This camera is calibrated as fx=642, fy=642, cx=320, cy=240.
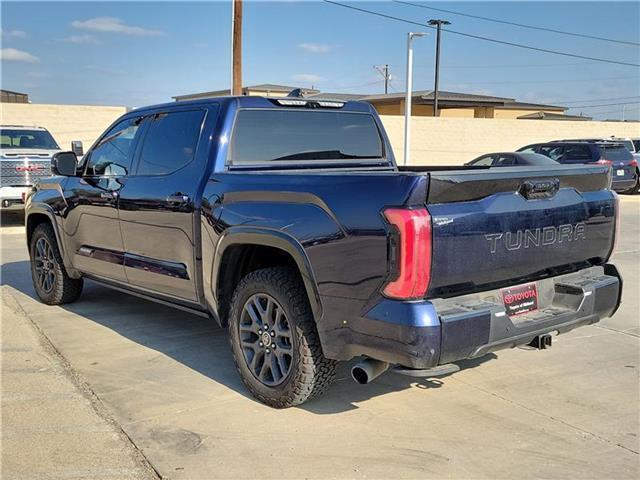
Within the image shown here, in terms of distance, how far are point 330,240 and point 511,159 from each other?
11.0 metres

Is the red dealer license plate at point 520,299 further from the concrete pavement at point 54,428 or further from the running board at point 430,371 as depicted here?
the concrete pavement at point 54,428

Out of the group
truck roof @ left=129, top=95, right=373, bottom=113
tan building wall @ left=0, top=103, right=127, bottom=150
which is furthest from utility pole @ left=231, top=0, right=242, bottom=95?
truck roof @ left=129, top=95, right=373, bottom=113

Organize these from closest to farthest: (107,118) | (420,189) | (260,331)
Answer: (420,189) < (260,331) < (107,118)

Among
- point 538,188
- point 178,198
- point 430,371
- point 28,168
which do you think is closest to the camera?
point 430,371

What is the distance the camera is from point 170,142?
16.5ft

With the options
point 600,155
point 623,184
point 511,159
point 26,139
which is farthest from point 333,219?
point 623,184

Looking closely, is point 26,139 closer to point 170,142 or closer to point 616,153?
point 170,142

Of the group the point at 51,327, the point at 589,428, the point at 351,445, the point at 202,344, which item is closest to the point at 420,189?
the point at 351,445

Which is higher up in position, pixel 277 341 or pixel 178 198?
pixel 178 198

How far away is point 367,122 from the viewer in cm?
560

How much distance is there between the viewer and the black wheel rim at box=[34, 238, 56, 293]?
21.6ft

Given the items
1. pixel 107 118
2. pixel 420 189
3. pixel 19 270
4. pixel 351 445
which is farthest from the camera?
pixel 107 118

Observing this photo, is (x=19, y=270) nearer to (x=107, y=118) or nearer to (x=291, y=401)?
(x=291, y=401)

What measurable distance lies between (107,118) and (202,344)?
2009 cm
